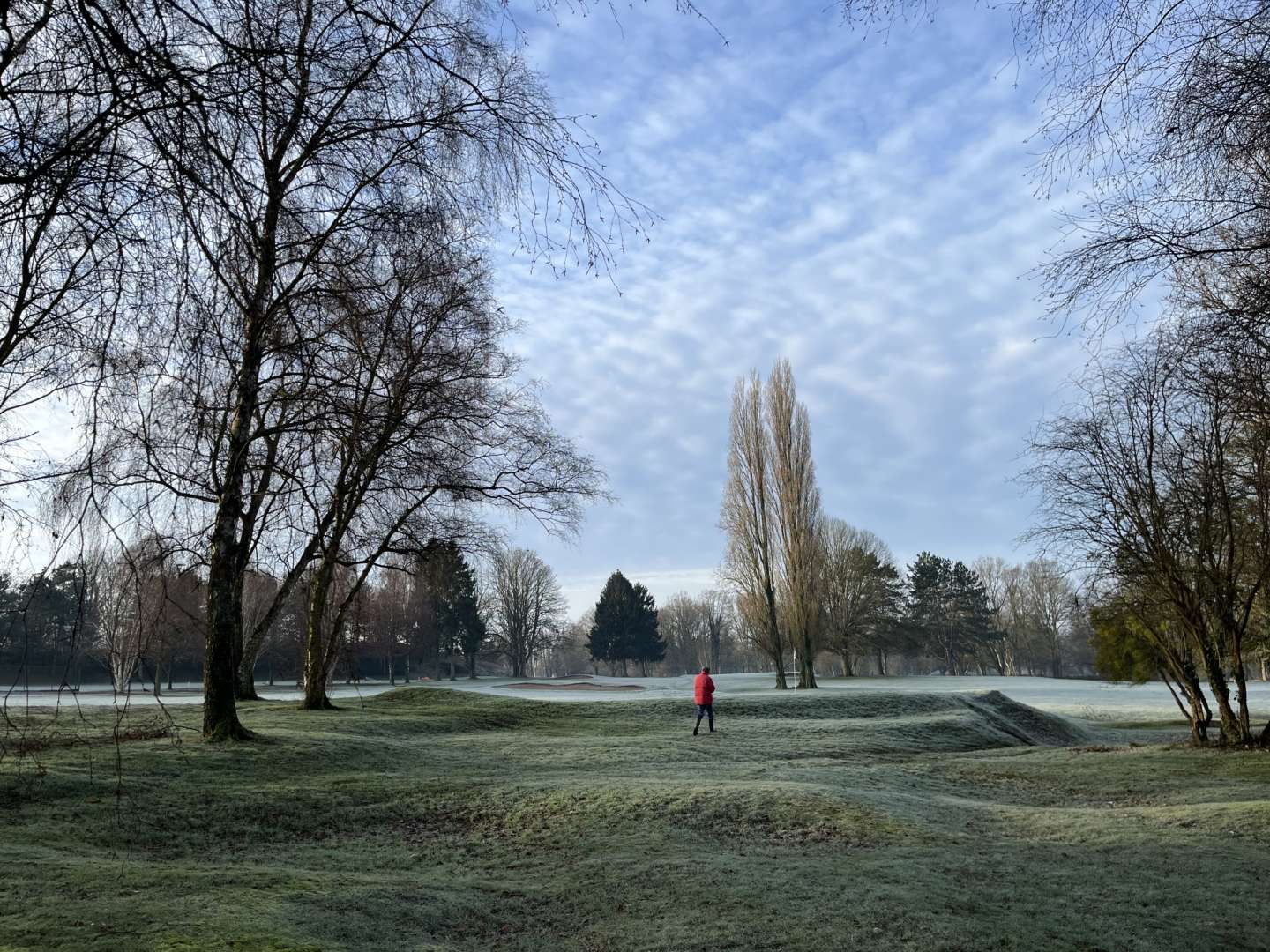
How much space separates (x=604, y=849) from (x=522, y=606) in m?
64.8

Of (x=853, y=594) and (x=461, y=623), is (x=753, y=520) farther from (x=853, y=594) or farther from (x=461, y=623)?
(x=461, y=623)

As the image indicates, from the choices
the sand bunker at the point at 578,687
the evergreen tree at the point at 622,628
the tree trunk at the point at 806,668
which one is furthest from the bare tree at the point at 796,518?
the evergreen tree at the point at 622,628

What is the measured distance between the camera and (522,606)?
237 feet

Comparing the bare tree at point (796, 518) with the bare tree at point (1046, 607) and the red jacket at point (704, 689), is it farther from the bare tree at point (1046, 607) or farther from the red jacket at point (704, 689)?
the bare tree at point (1046, 607)

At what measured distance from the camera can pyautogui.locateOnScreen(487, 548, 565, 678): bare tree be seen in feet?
235

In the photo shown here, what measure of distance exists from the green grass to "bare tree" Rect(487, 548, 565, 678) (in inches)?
2213

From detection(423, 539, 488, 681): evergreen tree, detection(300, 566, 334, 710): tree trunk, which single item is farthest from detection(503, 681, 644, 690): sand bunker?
A: detection(300, 566, 334, 710): tree trunk

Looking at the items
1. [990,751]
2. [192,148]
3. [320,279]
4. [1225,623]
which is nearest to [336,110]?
[192,148]

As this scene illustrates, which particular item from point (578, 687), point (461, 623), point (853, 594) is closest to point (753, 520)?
point (578, 687)

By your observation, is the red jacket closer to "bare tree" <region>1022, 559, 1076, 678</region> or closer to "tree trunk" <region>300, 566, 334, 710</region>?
"tree trunk" <region>300, 566, 334, 710</region>

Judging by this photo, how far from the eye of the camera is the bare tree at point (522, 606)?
71.8 metres

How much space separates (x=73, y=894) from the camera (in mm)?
5543

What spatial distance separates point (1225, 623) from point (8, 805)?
62.3ft

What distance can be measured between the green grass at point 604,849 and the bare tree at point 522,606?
56205mm
